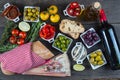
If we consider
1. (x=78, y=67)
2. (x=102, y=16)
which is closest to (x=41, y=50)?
(x=78, y=67)

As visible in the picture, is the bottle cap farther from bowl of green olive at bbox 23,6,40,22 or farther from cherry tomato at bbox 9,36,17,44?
cherry tomato at bbox 9,36,17,44

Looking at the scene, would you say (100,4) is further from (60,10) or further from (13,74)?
(13,74)

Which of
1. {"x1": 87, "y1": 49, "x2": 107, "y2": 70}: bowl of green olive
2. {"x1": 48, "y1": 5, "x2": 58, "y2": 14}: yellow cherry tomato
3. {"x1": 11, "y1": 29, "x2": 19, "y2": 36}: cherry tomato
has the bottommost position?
{"x1": 87, "y1": 49, "x2": 107, "y2": 70}: bowl of green olive

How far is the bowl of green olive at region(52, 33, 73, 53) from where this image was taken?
1558 millimetres

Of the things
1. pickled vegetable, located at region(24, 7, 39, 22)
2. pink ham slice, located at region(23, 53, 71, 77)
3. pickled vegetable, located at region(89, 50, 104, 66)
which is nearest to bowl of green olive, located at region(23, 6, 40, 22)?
pickled vegetable, located at region(24, 7, 39, 22)

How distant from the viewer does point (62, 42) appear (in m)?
1.56

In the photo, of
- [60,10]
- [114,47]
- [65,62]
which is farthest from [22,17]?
[114,47]

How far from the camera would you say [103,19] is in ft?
4.84

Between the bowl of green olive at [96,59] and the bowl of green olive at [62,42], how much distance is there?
0.11m

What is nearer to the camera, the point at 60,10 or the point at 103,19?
the point at 103,19

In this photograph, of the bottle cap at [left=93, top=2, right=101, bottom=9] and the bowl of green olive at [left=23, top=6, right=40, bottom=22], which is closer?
the bottle cap at [left=93, top=2, right=101, bottom=9]

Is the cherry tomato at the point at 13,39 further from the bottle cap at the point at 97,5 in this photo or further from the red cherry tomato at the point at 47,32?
the bottle cap at the point at 97,5

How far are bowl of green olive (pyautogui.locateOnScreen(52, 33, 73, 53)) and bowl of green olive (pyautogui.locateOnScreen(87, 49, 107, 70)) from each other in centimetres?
11

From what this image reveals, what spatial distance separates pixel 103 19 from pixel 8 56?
1.53 feet
